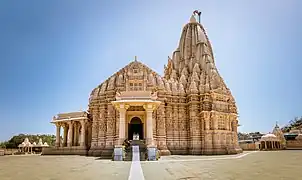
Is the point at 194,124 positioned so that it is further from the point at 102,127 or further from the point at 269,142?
the point at 269,142

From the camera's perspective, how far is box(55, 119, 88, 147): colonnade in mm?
39656

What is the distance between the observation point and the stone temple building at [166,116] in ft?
121

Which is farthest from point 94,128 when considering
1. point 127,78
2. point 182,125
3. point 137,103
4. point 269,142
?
point 269,142

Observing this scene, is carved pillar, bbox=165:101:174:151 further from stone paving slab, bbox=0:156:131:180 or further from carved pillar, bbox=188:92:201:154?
stone paving slab, bbox=0:156:131:180

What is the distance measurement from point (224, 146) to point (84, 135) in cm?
2002

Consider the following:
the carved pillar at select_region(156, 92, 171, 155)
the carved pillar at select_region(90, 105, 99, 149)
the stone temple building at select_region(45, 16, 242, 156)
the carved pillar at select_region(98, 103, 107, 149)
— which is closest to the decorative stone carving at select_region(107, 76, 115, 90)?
the stone temple building at select_region(45, 16, 242, 156)

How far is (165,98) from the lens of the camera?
38.5m

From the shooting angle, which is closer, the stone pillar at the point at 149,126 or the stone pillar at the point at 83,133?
the stone pillar at the point at 149,126

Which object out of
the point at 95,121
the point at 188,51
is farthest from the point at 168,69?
the point at 95,121

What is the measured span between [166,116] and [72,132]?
14804 mm

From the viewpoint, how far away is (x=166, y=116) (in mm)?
38312

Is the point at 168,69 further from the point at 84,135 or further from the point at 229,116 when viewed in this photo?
the point at 84,135

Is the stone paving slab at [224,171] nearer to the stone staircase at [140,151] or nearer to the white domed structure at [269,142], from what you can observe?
the stone staircase at [140,151]

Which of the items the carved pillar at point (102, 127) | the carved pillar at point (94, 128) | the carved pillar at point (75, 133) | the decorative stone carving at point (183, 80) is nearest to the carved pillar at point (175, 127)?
the decorative stone carving at point (183, 80)
